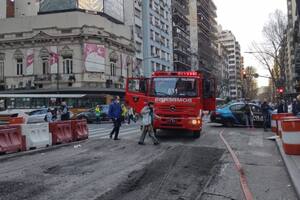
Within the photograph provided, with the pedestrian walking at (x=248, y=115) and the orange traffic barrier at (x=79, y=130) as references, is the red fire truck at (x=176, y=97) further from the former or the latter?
the pedestrian walking at (x=248, y=115)

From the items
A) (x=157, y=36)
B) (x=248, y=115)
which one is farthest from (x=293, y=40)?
(x=248, y=115)

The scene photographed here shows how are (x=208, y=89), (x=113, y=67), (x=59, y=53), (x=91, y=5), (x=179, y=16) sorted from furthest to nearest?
(x=179, y=16)
(x=113, y=67)
(x=91, y=5)
(x=59, y=53)
(x=208, y=89)

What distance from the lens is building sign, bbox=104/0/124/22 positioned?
205ft

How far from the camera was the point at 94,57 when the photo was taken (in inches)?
2222

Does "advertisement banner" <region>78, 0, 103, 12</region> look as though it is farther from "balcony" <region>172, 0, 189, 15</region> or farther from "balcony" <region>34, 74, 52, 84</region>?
"balcony" <region>172, 0, 189, 15</region>

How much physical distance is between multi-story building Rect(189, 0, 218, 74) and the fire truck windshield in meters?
88.1

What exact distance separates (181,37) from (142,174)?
290 feet

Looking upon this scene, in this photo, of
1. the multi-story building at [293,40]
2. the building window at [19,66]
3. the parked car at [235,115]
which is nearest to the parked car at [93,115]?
the parked car at [235,115]

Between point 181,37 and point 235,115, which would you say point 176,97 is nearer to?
point 235,115

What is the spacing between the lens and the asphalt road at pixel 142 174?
7.93 meters

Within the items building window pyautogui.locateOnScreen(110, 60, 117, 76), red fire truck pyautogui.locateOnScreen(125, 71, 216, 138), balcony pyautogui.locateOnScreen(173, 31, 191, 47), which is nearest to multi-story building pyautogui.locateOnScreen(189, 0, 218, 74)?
balcony pyautogui.locateOnScreen(173, 31, 191, 47)

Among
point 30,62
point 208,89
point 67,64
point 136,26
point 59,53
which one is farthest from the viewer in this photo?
point 136,26

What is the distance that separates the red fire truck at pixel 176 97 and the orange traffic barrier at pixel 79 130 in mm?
2833

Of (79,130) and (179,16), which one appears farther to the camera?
(179,16)
